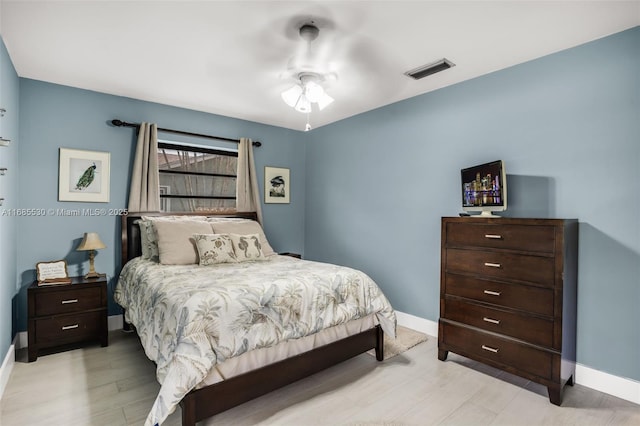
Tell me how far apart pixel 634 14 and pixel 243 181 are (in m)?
3.83

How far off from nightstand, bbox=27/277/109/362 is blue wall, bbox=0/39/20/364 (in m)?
0.17

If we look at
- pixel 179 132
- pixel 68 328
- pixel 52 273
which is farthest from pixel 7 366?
pixel 179 132

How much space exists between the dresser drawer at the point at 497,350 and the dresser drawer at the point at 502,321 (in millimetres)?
58

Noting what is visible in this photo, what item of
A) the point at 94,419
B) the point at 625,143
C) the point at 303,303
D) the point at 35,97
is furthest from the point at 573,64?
the point at 35,97

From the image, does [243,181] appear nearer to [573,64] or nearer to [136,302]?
[136,302]

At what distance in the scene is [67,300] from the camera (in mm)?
2924

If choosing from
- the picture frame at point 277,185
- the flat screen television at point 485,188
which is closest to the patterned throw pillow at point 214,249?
the picture frame at point 277,185

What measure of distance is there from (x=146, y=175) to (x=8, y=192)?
1204mm

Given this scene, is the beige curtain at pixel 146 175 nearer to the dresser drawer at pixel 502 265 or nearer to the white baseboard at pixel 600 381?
the white baseboard at pixel 600 381

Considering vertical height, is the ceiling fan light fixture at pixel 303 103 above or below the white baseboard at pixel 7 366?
above

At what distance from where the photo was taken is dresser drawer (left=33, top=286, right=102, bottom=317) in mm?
2812

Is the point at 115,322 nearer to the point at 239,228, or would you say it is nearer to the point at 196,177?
the point at 239,228

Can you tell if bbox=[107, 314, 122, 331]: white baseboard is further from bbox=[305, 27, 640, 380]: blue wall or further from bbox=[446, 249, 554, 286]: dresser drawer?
bbox=[446, 249, 554, 286]: dresser drawer

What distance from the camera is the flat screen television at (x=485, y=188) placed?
262cm
